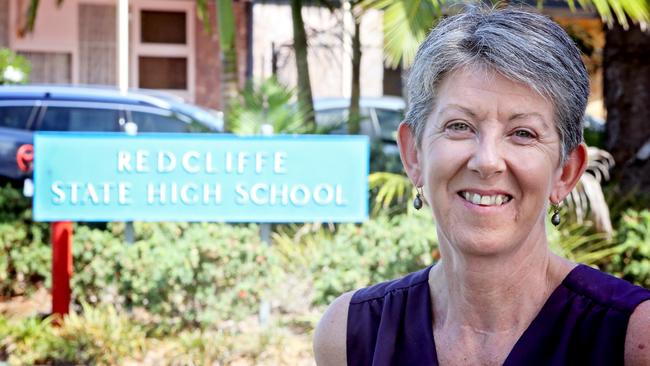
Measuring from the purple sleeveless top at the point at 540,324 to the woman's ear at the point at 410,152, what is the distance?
0.84 ft

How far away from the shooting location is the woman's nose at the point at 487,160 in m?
1.97

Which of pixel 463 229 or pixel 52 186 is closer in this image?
pixel 463 229

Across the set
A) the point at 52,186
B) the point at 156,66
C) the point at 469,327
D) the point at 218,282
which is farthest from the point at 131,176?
the point at 156,66

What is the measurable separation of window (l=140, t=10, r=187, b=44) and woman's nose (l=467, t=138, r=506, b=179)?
18.1 metres

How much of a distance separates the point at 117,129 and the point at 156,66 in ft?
27.4

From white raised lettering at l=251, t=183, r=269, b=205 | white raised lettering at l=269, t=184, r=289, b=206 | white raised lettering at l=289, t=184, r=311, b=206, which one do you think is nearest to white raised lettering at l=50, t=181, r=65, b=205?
white raised lettering at l=251, t=183, r=269, b=205

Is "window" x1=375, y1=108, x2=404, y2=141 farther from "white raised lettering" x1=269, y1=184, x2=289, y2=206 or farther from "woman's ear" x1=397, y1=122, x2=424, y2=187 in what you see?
"woman's ear" x1=397, y1=122, x2=424, y2=187

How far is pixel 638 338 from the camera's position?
1.95 metres

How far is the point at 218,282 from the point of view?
22.9ft

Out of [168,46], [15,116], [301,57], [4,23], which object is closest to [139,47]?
[168,46]

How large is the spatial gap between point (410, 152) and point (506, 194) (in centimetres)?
32

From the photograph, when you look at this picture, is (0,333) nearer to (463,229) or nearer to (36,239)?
(36,239)

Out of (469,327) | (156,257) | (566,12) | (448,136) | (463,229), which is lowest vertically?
(156,257)

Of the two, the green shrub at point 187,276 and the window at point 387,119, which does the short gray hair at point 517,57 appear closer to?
the green shrub at point 187,276
